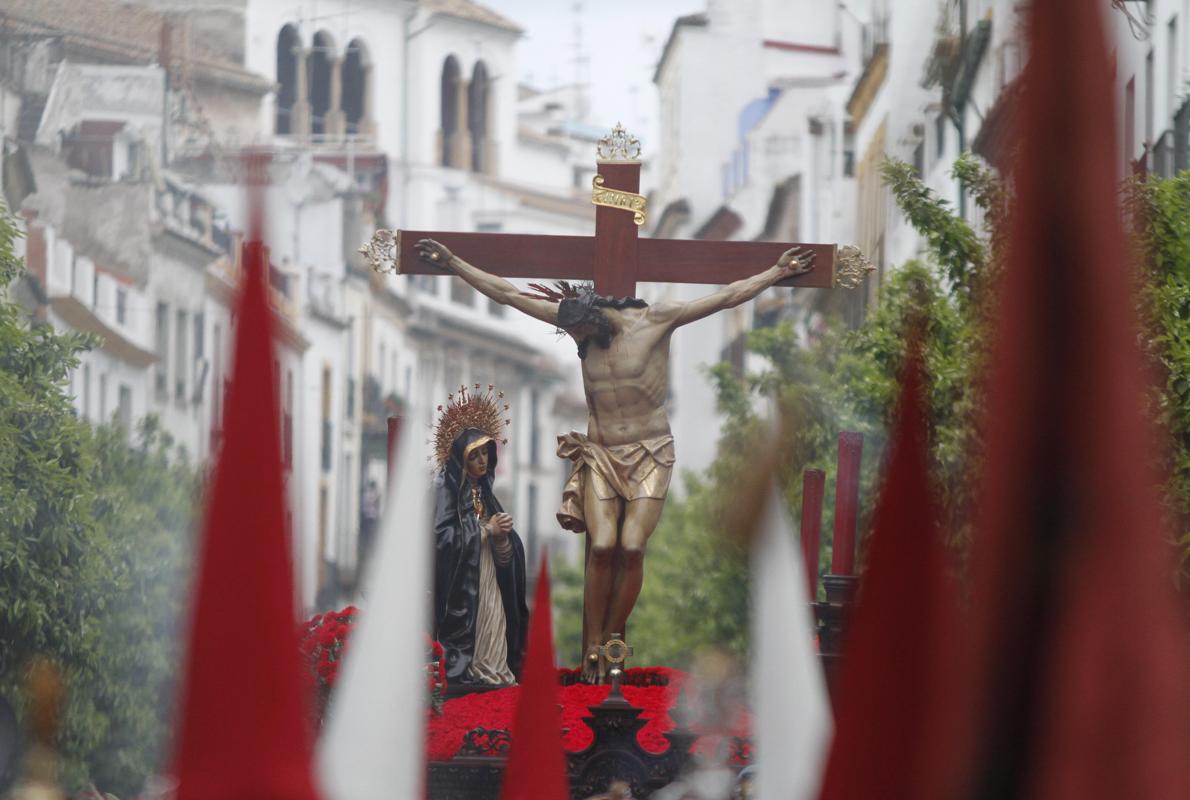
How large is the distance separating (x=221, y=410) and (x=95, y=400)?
40.4 meters

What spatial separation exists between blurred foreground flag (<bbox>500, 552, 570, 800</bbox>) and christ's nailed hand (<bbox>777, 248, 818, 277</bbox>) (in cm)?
707

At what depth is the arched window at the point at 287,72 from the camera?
2911 inches

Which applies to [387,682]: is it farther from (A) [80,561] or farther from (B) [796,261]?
(A) [80,561]

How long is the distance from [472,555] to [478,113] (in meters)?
84.7

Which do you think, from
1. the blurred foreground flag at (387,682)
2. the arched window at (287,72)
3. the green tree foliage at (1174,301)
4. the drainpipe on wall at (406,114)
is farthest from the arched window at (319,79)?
the blurred foreground flag at (387,682)

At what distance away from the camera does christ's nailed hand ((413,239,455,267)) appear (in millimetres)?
12516

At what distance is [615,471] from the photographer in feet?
39.2

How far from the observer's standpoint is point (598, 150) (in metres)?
12.7

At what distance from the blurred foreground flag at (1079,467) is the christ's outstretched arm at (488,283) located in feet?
28.2

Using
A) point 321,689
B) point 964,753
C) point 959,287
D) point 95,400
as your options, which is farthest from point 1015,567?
point 95,400

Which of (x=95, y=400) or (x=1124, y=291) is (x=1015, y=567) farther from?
(x=95, y=400)

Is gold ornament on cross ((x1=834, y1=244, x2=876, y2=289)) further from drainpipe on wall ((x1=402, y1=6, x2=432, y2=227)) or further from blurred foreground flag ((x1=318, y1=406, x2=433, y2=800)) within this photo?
drainpipe on wall ((x1=402, y1=6, x2=432, y2=227))

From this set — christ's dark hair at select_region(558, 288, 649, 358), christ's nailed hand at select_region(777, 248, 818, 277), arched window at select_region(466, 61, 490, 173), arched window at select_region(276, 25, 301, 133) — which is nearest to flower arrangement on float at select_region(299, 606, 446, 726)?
christ's dark hair at select_region(558, 288, 649, 358)

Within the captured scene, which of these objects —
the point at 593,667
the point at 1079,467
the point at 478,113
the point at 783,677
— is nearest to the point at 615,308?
the point at 593,667
